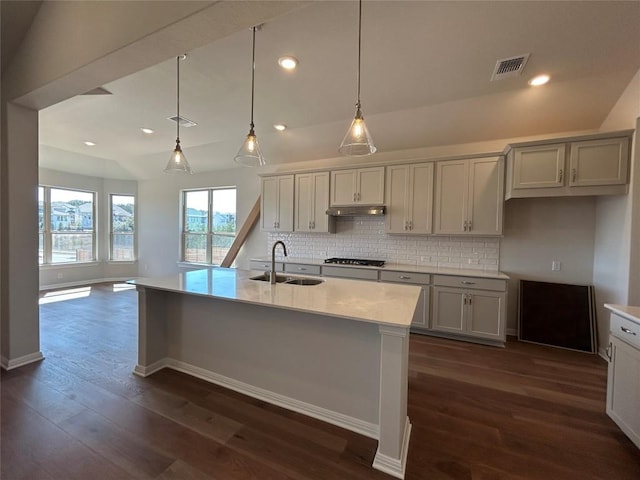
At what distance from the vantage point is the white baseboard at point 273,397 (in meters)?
1.92

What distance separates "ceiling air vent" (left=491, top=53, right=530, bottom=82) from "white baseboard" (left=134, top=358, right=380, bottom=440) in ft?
10.6

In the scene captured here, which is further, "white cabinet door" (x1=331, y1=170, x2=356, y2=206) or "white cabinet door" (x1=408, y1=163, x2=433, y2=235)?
"white cabinet door" (x1=331, y1=170, x2=356, y2=206)

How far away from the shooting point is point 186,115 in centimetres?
386

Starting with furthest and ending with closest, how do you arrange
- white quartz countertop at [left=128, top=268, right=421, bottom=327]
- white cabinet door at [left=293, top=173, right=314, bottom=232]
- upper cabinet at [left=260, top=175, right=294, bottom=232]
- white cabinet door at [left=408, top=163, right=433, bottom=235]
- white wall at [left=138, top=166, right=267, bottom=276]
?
white wall at [left=138, top=166, right=267, bottom=276]
upper cabinet at [left=260, top=175, right=294, bottom=232]
white cabinet door at [left=293, top=173, right=314, bottom=232]
white cabinet door at [left=408, top=163, right=433, bottom=235]
white quartz countertop at [left=128, top=268, right=421, bottom=327]

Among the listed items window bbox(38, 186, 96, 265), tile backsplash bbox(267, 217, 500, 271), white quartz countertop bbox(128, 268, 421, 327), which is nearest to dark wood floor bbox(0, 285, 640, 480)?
white quartz countertop bbox(128, 268, 421, 327)

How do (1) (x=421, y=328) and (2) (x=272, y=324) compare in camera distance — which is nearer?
(2) (x=272, y=324)

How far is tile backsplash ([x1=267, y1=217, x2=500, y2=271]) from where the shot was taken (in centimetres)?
389

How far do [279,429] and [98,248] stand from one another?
7401 mm

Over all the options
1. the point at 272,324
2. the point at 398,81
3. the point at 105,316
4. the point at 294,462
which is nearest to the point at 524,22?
the point at 398,81

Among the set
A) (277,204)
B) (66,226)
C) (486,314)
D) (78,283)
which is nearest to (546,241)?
(486,314)

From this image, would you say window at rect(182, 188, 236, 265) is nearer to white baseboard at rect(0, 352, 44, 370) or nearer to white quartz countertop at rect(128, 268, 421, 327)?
white quartz countertop at rect(128, 268, 421, 327)

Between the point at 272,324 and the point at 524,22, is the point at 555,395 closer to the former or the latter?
the point at 272,324

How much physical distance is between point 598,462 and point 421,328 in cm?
205

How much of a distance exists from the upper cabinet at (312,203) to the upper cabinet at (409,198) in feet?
3.29
